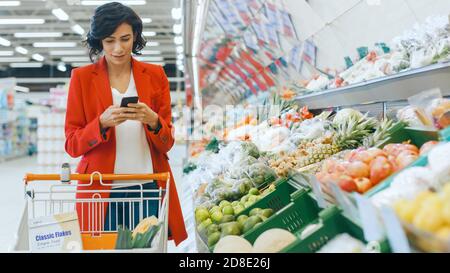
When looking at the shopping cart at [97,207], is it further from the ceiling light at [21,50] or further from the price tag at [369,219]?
the ceiling light at [21,50]

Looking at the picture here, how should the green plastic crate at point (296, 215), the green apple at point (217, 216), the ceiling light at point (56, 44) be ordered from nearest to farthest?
the green plastic crate at point (296, 215) < the green apple at point (217, 216) < the ceiling light at point (56, 44)

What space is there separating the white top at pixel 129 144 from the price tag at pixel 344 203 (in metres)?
1.01

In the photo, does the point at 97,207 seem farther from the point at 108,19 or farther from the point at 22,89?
the point at 22,89

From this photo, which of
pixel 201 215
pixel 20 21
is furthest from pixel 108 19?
pixel 20 21

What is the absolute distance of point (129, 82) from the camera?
2.18 meters

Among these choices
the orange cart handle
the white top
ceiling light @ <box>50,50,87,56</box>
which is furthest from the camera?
ceiling light @ <box>50,50,87,56</box>

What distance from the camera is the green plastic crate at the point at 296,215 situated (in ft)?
5.59

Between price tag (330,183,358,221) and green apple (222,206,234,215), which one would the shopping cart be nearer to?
green apple (222,206,234,215)

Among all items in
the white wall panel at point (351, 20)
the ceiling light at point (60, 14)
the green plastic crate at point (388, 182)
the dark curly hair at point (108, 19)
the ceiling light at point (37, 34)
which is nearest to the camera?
the green plastic crate at point (388, 182)

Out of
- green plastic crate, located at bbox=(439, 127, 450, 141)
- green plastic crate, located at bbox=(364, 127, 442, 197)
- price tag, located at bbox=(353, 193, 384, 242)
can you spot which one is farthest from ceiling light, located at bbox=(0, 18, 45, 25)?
price tag, located at bbox=(353, 193, 384, 242)

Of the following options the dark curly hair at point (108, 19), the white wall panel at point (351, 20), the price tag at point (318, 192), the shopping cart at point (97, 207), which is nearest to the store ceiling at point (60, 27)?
the white wall panel at point (351, 20)

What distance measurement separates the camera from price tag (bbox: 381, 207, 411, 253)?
1072 millimetres

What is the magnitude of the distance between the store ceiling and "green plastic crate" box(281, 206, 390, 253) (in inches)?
156

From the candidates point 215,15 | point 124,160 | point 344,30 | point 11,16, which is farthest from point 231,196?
point 11,16
